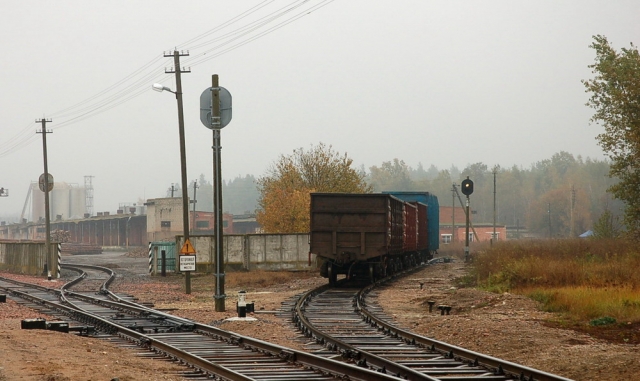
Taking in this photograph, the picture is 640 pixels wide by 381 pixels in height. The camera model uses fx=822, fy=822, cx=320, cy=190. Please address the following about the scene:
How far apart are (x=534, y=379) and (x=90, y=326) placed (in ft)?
29.3

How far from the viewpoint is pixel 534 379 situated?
869cm

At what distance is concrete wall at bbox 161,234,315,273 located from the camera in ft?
124

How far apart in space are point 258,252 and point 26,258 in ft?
52.5

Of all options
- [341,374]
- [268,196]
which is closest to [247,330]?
[341,374]

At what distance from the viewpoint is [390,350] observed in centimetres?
1154

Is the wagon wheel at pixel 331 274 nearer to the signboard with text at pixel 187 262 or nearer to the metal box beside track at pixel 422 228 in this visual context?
the signboard with text at pixel 187 262

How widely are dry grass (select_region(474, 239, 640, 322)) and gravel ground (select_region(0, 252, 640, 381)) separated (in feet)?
2.04

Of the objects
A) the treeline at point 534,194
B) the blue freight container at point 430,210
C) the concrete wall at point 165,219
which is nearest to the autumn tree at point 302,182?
the blue freight container at point 430,210

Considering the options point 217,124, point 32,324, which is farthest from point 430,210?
point 32,324

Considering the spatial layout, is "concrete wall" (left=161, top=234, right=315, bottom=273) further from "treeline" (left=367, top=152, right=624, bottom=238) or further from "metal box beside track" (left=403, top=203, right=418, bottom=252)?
"treeline" (left=367, top=152, right=624, bottom=238)

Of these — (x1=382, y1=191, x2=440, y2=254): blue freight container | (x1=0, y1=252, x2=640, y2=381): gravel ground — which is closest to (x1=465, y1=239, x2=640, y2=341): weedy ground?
(x1=0, y1=252, x2=640, y2=381): gravel ground

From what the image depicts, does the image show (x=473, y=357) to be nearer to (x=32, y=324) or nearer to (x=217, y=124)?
(x=32, y=324)

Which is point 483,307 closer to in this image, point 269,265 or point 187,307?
point 187,307

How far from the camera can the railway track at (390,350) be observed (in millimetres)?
9250
